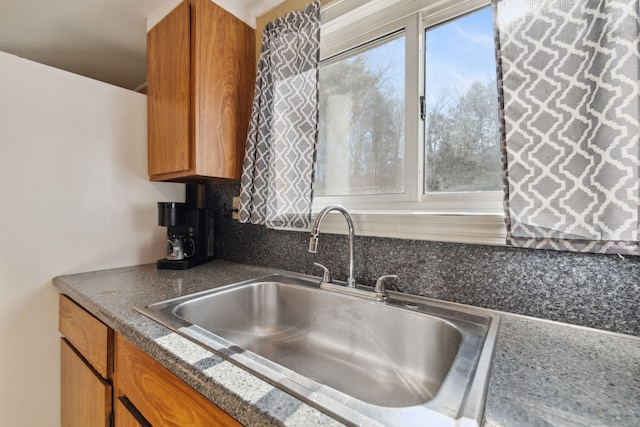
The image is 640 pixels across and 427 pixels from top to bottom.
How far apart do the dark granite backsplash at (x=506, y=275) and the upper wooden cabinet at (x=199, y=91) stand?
1.86 ft

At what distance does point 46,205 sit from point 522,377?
163 cm

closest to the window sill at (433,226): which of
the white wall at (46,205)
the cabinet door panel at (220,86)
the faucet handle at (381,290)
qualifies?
the faucet handle at (381,290)

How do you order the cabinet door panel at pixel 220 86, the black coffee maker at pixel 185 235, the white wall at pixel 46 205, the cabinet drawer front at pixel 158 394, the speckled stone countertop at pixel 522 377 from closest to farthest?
the speckled stone countertop at pixel 522 377, the cabinet drawer front at pixel 158 394, the white wall at pixel 46 205, the cabinet door panel at pixel 220 86, the black coffee maker at pixel 185 235

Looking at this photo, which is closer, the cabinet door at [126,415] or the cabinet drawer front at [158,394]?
the cabinet drawer front at [158,394]

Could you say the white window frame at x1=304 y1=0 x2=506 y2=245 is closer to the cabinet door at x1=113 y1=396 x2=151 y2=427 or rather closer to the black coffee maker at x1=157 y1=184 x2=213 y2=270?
the black coffee maker at x1=157 y1=184 x2=213 y2=270

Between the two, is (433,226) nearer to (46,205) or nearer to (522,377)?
(522,377)

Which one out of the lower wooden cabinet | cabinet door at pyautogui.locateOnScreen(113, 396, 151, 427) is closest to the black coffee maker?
the lower wooden cabinet

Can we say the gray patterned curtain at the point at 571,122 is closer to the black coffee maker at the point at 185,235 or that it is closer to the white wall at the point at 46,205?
the black coffee maker at the point at 185,235

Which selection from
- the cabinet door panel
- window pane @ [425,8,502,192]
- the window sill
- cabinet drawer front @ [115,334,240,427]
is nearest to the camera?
cabinet drawer front @ [115,334,240,427]

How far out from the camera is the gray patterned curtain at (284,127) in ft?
3.58

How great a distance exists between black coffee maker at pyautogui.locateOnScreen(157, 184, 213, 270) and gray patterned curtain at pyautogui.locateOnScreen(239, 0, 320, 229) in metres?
0.30

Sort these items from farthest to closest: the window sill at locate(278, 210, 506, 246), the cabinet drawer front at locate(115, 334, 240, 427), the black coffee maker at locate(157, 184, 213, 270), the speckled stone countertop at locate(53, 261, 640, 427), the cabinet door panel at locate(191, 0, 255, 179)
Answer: the black coffee maker at locate(157, 184, 213, 270) → the cabinet door panel at locate(191, 0, 255, 179) → the window sill at locate(278, 210, 506, 246) → the cabinet drawer front at locate(115, 334, 240, 427) → the speckled stone countertop at locate(53, 261, 640, 427)

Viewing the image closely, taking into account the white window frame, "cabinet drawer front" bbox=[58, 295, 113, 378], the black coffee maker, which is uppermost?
the white window frame

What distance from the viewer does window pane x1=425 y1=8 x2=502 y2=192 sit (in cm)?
87
